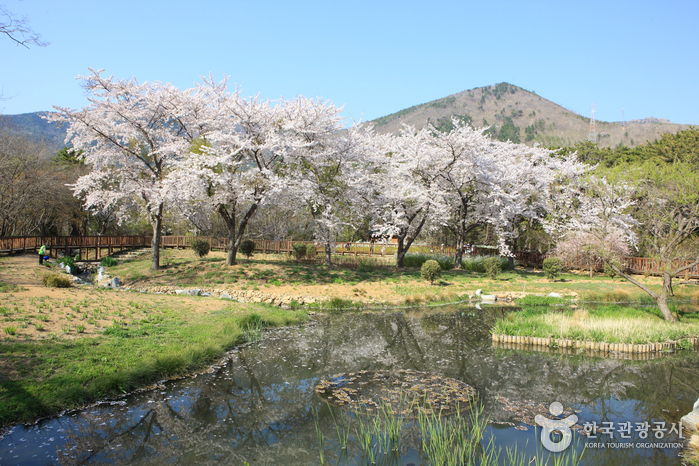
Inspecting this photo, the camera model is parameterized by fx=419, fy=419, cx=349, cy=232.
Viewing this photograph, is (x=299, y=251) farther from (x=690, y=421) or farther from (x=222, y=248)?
(x=690, y=421)

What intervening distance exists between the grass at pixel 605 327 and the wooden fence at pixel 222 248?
10184 millimetres

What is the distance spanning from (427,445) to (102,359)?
23.0 feet

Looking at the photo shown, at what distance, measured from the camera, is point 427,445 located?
6738mm

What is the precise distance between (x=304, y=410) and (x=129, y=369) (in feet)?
12.8

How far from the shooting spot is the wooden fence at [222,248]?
1066 inches

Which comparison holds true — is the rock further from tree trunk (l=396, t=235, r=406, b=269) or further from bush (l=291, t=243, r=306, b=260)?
bush (l=291, t=243, r=306, b=260)

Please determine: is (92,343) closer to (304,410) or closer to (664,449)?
(304,410)

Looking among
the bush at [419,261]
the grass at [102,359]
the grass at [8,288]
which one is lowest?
the grass at [102,359]

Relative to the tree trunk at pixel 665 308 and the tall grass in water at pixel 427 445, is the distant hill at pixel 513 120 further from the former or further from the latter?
the tall grass in water at pixel 427 445

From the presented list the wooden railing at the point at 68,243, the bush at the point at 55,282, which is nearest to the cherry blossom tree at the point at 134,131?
the wooden railing at the point at 68,243

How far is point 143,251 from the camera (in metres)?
33.8

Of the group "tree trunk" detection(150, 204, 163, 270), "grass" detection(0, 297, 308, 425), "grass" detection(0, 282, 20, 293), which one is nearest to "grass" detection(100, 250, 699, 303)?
"tree trunk" detection(150, 204, 163, 270)

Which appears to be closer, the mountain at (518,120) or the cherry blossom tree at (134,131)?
the cherry blossom tree at (134,131)

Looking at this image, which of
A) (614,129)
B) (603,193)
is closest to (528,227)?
(603,193)
